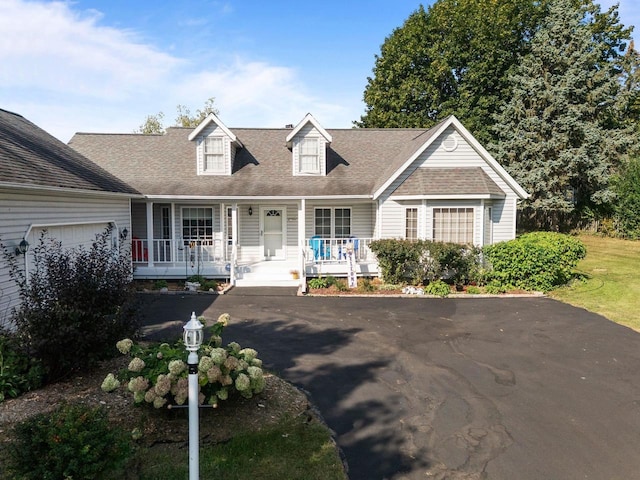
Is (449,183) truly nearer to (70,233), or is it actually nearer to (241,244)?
(241,244)

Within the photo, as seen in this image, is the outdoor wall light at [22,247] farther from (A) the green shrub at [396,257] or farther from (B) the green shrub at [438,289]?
(B) the green shrub at [438,289]

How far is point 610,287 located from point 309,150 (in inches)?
469

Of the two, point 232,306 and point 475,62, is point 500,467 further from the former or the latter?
point 475,62

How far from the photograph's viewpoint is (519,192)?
1553cm

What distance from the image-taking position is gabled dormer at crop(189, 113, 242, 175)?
1695cm

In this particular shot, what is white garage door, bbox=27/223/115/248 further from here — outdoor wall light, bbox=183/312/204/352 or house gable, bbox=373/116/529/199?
house gable, bbox=373/116/529/199

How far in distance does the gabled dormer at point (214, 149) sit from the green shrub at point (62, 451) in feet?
47.5

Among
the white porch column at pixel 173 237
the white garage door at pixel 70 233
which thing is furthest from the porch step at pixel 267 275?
the white garage door at pixel 70 233

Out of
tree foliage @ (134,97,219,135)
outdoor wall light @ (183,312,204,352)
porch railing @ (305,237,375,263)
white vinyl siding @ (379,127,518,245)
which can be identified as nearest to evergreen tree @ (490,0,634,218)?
white vinyl siding @ (379,127,518,245)

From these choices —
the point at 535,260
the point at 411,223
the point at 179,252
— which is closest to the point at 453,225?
the point at 411,223

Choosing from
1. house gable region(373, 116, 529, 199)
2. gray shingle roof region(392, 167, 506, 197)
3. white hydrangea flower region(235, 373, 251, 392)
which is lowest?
white hydrangea flower region(235, 373, 251, 392)

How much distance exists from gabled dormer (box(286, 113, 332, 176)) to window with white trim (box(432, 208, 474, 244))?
17.0 feet

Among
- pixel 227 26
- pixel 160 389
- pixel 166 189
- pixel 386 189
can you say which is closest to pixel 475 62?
pixel 386 189

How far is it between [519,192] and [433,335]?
876cm
